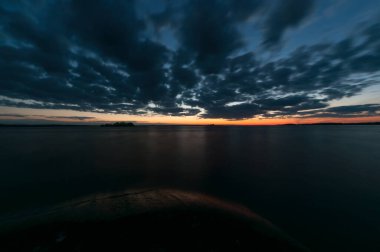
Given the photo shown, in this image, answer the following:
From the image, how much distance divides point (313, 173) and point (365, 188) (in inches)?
146

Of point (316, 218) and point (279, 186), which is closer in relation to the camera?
point (316, 218)

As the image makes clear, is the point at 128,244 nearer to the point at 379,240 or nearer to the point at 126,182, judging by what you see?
the point at 126,182

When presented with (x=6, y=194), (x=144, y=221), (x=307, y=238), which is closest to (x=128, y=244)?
(x=144, y=221)

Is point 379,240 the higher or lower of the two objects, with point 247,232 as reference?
lower

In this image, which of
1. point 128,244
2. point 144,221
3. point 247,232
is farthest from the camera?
point 144,221

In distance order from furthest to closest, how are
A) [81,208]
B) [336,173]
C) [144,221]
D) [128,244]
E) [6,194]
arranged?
1. [336,173]
2. [6,194]
3. [81,208]
4. [144,221]
5. [128,244]

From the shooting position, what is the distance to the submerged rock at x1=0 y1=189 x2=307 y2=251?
5.02 m

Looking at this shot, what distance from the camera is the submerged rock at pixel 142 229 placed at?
16.5ft

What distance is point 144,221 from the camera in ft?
20.6

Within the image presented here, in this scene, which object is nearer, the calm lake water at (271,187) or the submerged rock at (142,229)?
the submerged rock at (142,229)

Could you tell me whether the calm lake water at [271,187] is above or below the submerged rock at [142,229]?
below

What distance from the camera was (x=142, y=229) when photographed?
577 centimetres

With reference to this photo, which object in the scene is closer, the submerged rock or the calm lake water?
the submerged rock

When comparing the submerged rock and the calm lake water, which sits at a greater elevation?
the submerged rock
